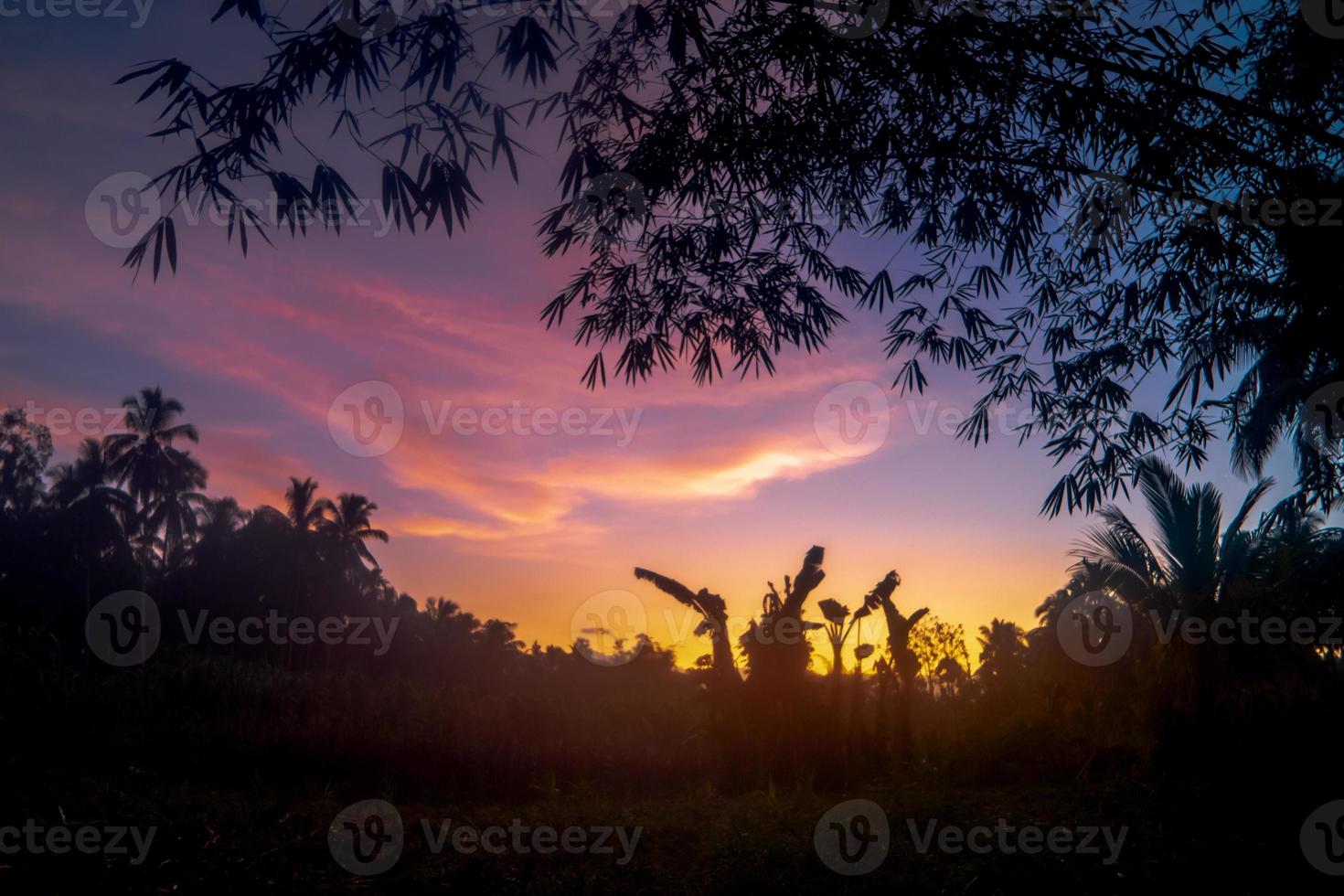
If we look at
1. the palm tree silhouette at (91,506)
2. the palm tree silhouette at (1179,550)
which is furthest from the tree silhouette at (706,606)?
the palm tree silhouette at (91,506)

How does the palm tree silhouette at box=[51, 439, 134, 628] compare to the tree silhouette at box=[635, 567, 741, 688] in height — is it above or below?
above

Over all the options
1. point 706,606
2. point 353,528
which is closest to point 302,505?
point 353,528

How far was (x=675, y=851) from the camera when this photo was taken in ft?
26.3

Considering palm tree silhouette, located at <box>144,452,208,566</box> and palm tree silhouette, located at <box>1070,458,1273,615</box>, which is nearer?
palm tree silhouette, located at <box>1070,458,1273,615</box>

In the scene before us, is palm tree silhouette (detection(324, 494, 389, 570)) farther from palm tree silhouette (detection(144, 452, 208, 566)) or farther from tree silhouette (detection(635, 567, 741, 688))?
tree silhouette (detection(635, 567, 741, 688))

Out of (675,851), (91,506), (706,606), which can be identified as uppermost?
(91,506)

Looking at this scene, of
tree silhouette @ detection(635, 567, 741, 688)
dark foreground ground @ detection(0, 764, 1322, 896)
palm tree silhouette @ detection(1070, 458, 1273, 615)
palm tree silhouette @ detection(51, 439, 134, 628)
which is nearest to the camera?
dark foreground ground @ detection(0, 764, 1322, 896)

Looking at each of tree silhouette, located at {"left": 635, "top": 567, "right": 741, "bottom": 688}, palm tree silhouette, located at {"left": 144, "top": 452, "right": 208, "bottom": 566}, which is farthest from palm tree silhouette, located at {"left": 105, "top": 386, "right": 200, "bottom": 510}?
tree silhouette, located at {"left": 635, "top": 567, "right": 741, "bottom": 688}

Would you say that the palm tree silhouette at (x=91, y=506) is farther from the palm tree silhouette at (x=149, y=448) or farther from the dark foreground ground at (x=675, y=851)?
the dark foreground ground at (x=675, y=851)

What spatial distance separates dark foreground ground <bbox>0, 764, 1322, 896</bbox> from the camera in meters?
6.07

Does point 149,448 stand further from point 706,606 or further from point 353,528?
point 706,606

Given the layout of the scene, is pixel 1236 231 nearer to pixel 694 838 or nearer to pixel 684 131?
pixel 684 131

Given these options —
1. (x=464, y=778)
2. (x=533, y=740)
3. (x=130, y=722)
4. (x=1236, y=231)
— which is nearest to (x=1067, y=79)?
(x=1236, y=231)

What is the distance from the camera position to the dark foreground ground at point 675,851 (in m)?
6.07
